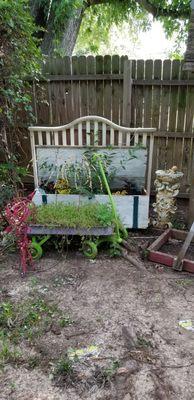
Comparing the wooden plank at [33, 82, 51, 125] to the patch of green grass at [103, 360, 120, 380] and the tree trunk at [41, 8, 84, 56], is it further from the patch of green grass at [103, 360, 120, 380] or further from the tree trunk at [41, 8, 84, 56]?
the patch of green grass at [103, 360, 120, 380]

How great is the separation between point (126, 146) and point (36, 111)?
6.25 ft

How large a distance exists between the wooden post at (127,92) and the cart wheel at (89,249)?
7.12ft

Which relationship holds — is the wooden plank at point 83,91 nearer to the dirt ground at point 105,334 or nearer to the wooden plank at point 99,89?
the wooden plank at point 99,89

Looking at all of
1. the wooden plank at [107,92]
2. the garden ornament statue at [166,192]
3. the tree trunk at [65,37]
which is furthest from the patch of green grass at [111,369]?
the tree trunk at [65,37]

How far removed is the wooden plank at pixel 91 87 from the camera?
452cm

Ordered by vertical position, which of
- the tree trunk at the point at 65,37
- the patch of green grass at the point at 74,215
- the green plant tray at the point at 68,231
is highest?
the tree trunk at the point at 65,37

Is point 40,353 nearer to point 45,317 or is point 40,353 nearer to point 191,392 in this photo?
point 45,317

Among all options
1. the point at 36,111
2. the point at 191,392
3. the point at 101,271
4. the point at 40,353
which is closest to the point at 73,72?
the point at 36,111

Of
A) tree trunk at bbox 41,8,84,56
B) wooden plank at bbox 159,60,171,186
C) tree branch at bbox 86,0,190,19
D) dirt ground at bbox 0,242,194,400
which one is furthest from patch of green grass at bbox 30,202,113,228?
tree branch at bbox 86,0,190,19

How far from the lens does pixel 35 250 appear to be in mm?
3227

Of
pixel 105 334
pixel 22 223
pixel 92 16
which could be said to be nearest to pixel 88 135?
pixel 22 223

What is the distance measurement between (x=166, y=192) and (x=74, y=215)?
3.80 ft

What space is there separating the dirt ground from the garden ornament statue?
832 mm

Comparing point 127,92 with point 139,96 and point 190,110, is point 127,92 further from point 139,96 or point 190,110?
point 190,110
